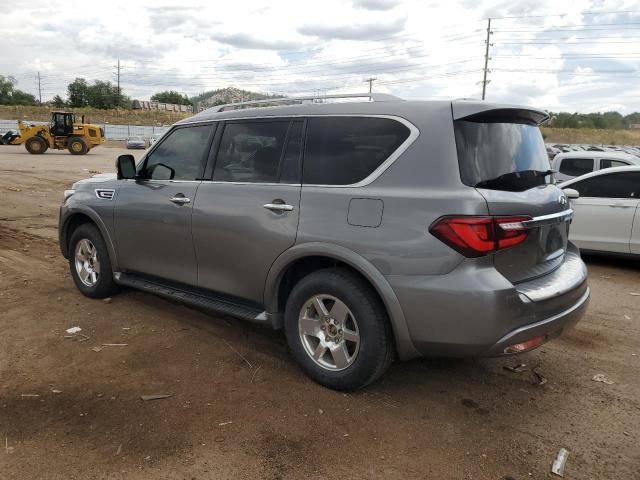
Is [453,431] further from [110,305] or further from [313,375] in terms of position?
[110,305]

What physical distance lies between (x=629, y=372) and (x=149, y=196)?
4.00 metres

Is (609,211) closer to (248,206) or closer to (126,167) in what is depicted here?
(248,206)

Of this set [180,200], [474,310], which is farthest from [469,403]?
[180,200]

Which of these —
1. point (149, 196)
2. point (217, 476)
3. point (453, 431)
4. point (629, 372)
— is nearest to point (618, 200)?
point (629, 372)

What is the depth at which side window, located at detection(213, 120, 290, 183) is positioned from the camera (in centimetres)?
388

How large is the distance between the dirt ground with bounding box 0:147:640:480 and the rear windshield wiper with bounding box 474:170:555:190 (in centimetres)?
138

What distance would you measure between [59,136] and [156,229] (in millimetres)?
32334

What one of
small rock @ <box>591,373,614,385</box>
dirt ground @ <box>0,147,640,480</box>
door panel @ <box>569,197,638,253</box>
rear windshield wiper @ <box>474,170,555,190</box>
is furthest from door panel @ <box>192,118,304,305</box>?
door panel @ <box>569,197,638,253</box>

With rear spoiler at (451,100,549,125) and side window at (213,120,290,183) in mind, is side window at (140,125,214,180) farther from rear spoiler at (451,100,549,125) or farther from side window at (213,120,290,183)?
rear spoiler at (451,100,549,125)

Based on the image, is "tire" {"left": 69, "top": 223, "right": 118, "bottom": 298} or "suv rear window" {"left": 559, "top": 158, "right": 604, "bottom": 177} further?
"suv rear window" {"left": 559, "top": 158, "right": 604, "bottom": 177}

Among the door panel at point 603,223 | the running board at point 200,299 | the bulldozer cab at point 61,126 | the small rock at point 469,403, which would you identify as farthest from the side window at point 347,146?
the bulldozer cab at point 61,126

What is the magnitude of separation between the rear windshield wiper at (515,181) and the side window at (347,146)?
21.9 inches

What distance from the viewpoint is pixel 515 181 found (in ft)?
10.7

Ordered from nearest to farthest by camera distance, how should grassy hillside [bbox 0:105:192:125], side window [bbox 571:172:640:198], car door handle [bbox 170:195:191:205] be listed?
car door handle [bbox 170:195:191:205]
side window [bbox 571:172:640:198]
grassy hillside [bbox 0:105:192:125]
